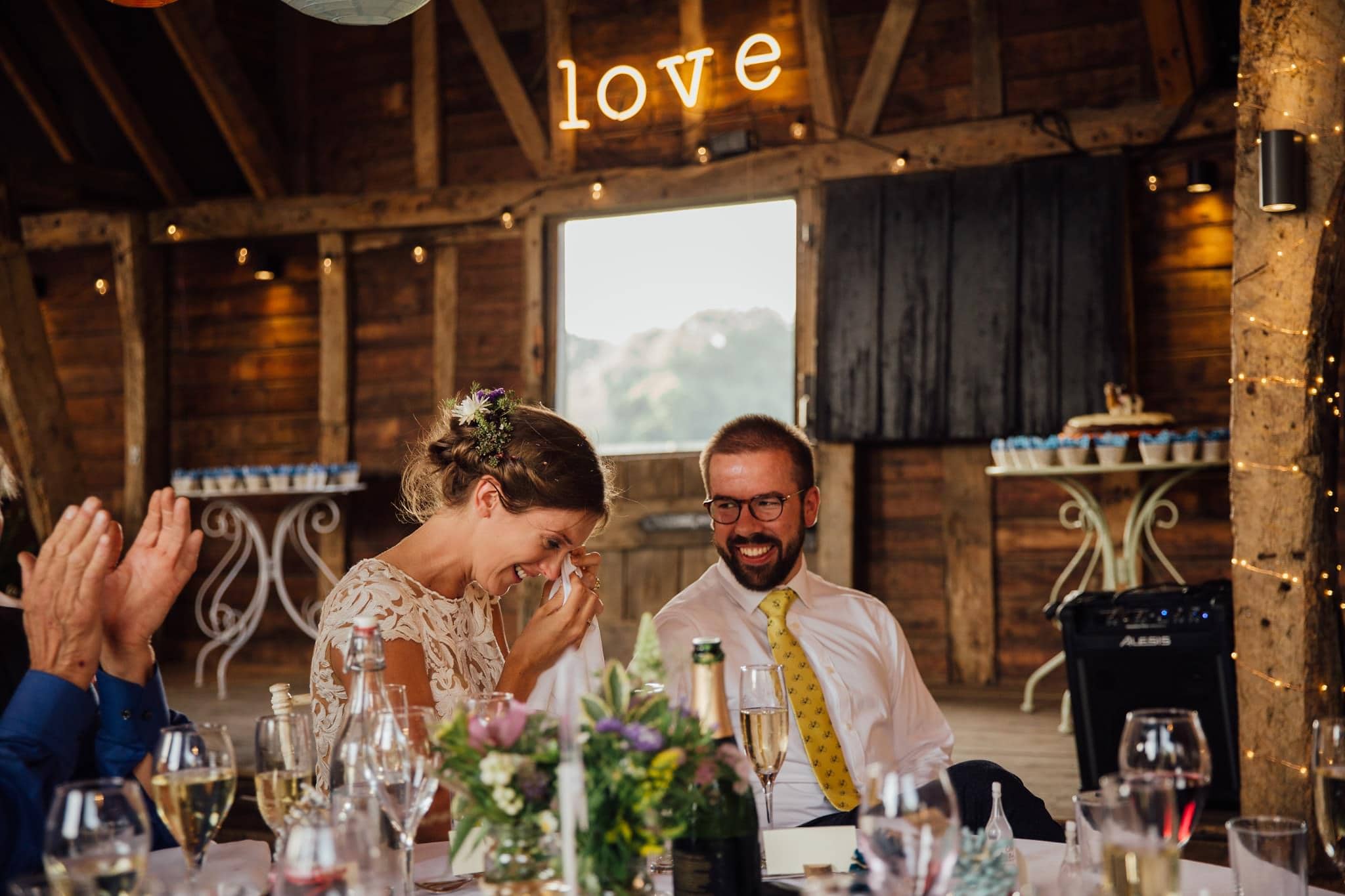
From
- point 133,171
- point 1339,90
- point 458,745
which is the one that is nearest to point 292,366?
point 133,171

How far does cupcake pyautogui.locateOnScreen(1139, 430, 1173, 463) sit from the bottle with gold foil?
414 cm

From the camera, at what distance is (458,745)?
1.22 meters

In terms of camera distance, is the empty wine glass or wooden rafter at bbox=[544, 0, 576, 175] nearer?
the empty wine glass

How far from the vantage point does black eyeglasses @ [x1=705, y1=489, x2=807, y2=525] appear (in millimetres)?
2799

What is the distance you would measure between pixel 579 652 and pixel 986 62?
4855 millimetres

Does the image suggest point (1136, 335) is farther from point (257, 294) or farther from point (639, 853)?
point (639, 853)

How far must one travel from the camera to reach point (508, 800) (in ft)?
3.82

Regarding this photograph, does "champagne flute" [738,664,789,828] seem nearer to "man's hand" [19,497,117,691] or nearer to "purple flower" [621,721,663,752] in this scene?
"purple flower" [621,721,663,752]

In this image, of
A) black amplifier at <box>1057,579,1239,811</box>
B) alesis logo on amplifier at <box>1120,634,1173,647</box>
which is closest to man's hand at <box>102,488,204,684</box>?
black amplifier at <box>1057,579,1239,811</box>

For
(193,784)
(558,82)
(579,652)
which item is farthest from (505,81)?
(193,784)

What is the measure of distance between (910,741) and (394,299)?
549 centimetres

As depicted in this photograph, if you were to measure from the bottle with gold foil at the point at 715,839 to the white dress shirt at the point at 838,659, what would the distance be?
1.23 meters

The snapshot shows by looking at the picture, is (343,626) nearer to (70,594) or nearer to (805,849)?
(70,594)

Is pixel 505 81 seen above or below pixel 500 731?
above
